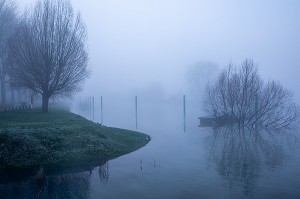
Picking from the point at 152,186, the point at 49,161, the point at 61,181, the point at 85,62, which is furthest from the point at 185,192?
the point at 85,62

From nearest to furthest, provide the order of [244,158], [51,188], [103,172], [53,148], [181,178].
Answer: [51,188] → [181,178] → [103,172] → [53,148] → [244,158]

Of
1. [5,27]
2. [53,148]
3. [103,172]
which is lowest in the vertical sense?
[103,172]

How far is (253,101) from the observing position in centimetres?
3812

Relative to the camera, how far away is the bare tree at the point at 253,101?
36812mm

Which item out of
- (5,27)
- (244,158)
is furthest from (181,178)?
(5,27)

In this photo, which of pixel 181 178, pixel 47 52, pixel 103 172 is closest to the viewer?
pixel 181 178

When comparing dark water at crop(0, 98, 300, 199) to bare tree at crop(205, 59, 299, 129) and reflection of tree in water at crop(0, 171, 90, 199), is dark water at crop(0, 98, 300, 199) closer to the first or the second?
reflection of tree in water at crop(0, 171, 90, 199)

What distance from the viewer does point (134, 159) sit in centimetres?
1894

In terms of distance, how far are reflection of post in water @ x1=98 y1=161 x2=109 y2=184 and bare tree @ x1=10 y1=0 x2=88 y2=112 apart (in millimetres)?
21427

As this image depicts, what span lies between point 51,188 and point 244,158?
41.7ft

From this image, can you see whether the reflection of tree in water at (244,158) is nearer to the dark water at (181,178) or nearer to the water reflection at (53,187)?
the dark water at (181,178)

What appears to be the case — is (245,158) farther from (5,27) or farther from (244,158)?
(5,27)

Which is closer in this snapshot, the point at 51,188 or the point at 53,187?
the point at 51,188

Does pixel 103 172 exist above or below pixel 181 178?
above
